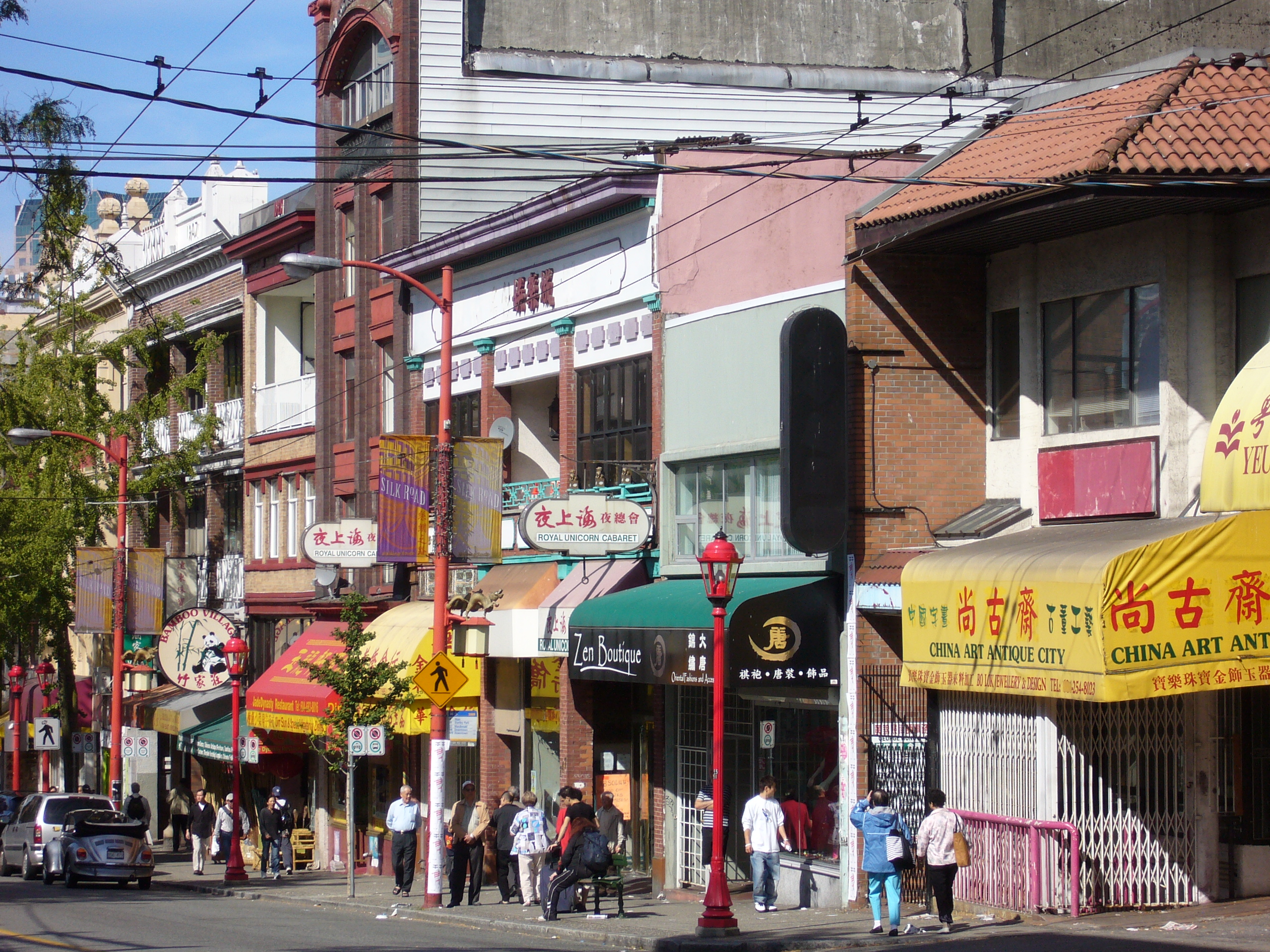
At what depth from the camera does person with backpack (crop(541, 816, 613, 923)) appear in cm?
2144

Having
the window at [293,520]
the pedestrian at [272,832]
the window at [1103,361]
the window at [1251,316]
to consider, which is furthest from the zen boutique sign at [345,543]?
the window at [1251,316]

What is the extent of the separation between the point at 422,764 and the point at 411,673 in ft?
12.8

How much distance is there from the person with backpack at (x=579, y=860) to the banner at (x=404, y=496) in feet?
20.6

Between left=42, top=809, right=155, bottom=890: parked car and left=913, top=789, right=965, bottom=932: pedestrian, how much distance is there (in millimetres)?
17762

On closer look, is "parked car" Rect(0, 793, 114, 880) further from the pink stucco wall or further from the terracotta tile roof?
the terracotta tile roof

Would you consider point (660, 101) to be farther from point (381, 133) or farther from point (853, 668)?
point (381, 133)

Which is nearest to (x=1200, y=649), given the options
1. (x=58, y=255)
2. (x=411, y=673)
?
(x=58, y=255)

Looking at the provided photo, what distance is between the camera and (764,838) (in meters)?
20.8

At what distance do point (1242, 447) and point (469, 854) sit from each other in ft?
45.4

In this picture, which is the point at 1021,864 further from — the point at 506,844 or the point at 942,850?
the point at 506,844

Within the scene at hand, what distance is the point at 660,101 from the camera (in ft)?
114

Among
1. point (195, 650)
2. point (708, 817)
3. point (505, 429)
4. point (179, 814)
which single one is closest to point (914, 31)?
point (505, 429)

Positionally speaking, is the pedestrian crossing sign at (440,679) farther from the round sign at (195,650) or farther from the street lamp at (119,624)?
the street lamp at (119,624)

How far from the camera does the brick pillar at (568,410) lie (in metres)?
28.3
